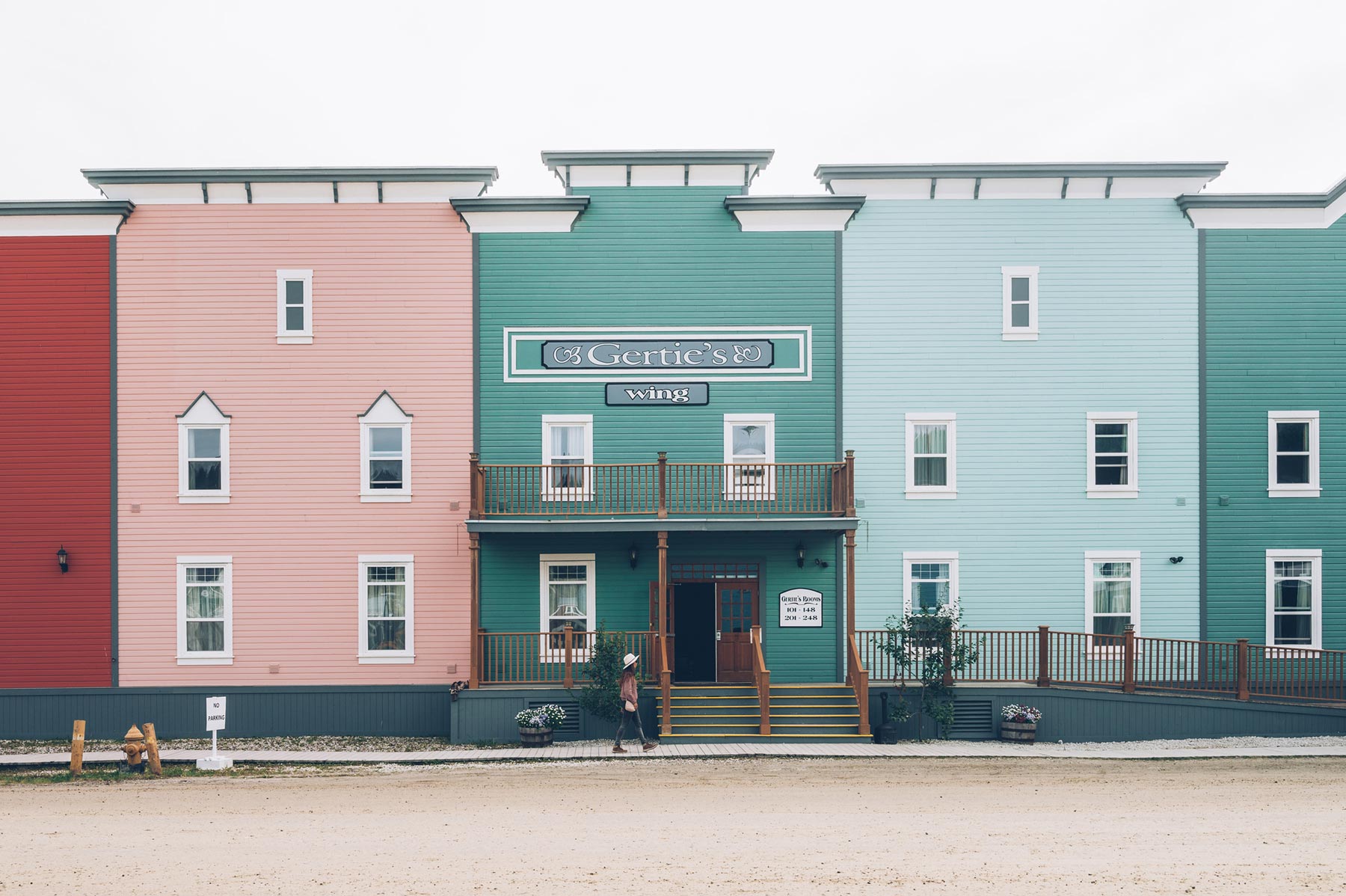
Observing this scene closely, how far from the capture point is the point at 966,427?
19.8 m

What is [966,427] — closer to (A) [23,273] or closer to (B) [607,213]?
(B) [607,213]

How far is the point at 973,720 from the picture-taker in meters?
18.3

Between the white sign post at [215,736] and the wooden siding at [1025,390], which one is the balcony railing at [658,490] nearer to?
the wooden siding at [1025,390]

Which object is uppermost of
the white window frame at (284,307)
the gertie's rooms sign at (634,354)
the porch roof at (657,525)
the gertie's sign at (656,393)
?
the white window frame at (284,307)

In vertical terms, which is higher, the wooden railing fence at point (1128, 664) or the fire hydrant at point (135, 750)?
the wooden railing fence at point (1128, 664)

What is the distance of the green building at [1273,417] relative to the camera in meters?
19.7

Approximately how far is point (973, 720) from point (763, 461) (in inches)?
238

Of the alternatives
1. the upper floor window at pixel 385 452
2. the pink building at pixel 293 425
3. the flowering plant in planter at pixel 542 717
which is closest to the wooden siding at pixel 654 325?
the pink building at pixel 293 425

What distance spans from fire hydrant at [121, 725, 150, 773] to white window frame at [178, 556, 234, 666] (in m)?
3.00

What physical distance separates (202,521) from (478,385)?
5874 millimetres

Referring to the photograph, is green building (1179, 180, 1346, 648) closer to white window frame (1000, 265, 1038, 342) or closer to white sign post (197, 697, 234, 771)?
white window frame (1000, 265, 1038, 342)

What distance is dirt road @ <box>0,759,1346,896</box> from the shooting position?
10.4 m

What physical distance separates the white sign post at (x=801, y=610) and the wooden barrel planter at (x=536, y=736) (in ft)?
16.2

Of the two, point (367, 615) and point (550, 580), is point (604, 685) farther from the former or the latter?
point (367, 615)
